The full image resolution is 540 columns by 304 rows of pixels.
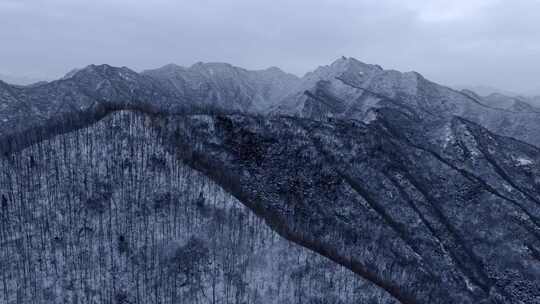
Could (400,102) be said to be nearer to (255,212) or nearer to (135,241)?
(255,212)

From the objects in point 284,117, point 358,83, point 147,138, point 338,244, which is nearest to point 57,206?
point 147,138

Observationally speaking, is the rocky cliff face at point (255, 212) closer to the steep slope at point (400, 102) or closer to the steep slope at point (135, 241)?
the steep slope at point (135, 241)

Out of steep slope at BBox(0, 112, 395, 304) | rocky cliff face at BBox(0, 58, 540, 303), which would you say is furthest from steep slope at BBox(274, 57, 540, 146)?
steep slope at BBox(0, 112, 395, 304)

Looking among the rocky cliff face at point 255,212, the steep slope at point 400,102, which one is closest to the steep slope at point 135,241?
the rocky cliff face at point 255,212

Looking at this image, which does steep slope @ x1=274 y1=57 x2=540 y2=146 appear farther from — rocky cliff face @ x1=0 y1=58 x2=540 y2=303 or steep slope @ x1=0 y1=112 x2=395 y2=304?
steep slope @ x1=0 y1=112 x2=395 y2=304

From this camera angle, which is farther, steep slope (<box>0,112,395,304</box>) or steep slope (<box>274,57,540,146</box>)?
steep slope (<box>274,57,540,146</box>)

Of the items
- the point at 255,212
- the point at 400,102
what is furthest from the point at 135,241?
the point at 400,102

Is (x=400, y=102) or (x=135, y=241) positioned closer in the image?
(x=135, y=241)

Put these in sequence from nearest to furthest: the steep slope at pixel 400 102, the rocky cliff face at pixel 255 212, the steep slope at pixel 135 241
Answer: the steep slope at pixel 135 241
the rocky cliff face at pixel 255 212
the steep slope at pixel 400 102
